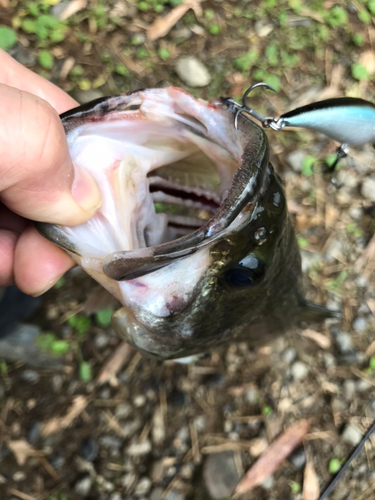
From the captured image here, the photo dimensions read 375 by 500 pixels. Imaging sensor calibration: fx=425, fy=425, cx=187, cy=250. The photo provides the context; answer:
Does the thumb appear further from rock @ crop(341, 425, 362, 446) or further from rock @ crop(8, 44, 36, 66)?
rock @ crop(341, 425, 362, 446)

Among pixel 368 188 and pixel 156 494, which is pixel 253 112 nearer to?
pixel 368 188

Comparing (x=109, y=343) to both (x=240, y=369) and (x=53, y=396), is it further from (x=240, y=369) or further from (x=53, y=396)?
(x=240, y=369)

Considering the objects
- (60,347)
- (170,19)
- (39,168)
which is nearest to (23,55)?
(170,19)

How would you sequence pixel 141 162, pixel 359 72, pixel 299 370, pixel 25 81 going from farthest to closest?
1. pixel 359 72
2. pixel 299 370
3. pixel 25 81
4. pixel 141 162

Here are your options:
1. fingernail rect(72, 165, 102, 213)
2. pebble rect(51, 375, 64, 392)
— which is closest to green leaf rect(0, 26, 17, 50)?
fingernail rect(72, 165, 102, 213)

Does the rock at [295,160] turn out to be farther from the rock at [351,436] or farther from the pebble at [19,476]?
the pebble at [19,476]

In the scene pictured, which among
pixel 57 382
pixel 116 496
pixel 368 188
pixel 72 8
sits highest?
pixel 72 8

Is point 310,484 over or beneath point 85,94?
beneath
